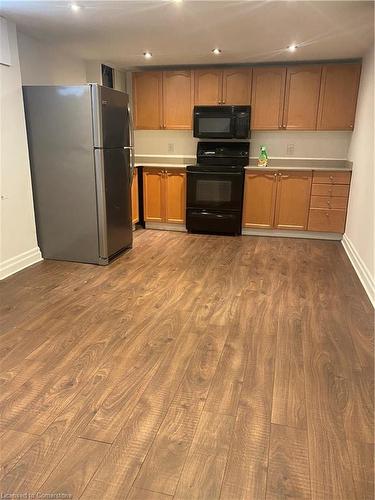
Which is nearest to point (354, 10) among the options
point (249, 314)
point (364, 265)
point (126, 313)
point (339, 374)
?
point (364, 265)

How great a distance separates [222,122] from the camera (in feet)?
16.7

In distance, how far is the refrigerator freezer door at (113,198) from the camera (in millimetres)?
3660

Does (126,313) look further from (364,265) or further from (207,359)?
(364,265)

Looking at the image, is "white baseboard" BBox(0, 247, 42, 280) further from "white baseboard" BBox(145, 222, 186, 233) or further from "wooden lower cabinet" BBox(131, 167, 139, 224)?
"white baseboard" BBox(145, 222, 186, 233)

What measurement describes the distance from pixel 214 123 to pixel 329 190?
5.86 feet

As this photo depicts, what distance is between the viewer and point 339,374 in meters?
2.07

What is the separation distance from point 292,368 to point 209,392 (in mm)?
531

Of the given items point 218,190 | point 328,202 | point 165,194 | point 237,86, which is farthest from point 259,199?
point 237,86

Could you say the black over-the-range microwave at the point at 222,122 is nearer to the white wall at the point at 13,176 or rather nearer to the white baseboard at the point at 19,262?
the white wall at the point at 13,176

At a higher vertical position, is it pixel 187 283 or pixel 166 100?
pixel 166 100

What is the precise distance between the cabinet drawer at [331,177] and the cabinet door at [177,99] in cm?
190

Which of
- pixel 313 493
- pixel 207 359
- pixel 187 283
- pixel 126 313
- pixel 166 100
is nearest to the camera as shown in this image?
pixel 313 493

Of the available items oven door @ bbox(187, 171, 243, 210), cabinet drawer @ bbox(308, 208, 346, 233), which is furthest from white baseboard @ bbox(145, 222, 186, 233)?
cabinet drawer @ bbox(308, 208, 346, 233)

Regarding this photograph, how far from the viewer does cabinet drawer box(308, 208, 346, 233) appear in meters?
4.85
